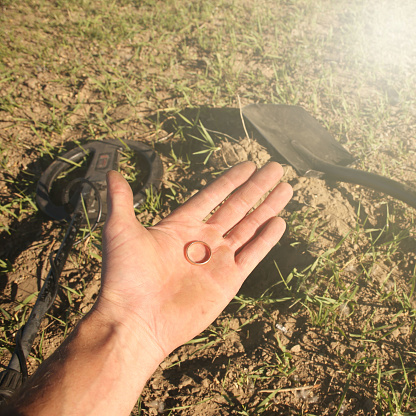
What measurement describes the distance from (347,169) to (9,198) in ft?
8.95

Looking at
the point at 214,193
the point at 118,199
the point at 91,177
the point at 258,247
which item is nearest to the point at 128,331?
the point at 118,199

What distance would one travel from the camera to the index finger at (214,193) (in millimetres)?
2020

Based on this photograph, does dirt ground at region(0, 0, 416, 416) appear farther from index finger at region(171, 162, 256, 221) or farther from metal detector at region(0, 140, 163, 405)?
index finger at region(171, 162, 256, 221)

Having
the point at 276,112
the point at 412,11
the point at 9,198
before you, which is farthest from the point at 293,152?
the point at 412,11

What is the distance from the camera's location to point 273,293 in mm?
2037

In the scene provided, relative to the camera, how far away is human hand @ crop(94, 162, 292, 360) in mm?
1540

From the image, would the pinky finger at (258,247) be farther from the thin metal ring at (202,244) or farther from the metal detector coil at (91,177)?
the metal detector coil at (91,177)

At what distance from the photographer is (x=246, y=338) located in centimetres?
187

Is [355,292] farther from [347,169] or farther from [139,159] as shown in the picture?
[139,159]

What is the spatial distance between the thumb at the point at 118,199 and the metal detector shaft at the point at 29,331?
58 centimetres

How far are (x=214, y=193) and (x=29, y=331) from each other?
130cm

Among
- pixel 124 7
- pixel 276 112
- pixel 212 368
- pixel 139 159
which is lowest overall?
pixel 212 368

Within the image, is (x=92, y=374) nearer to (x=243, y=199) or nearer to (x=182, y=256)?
(x=182, y=256)

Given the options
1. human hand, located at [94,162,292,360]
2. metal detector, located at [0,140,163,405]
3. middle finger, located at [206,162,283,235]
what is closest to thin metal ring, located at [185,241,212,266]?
human hand, located at [94,162,292,360]
